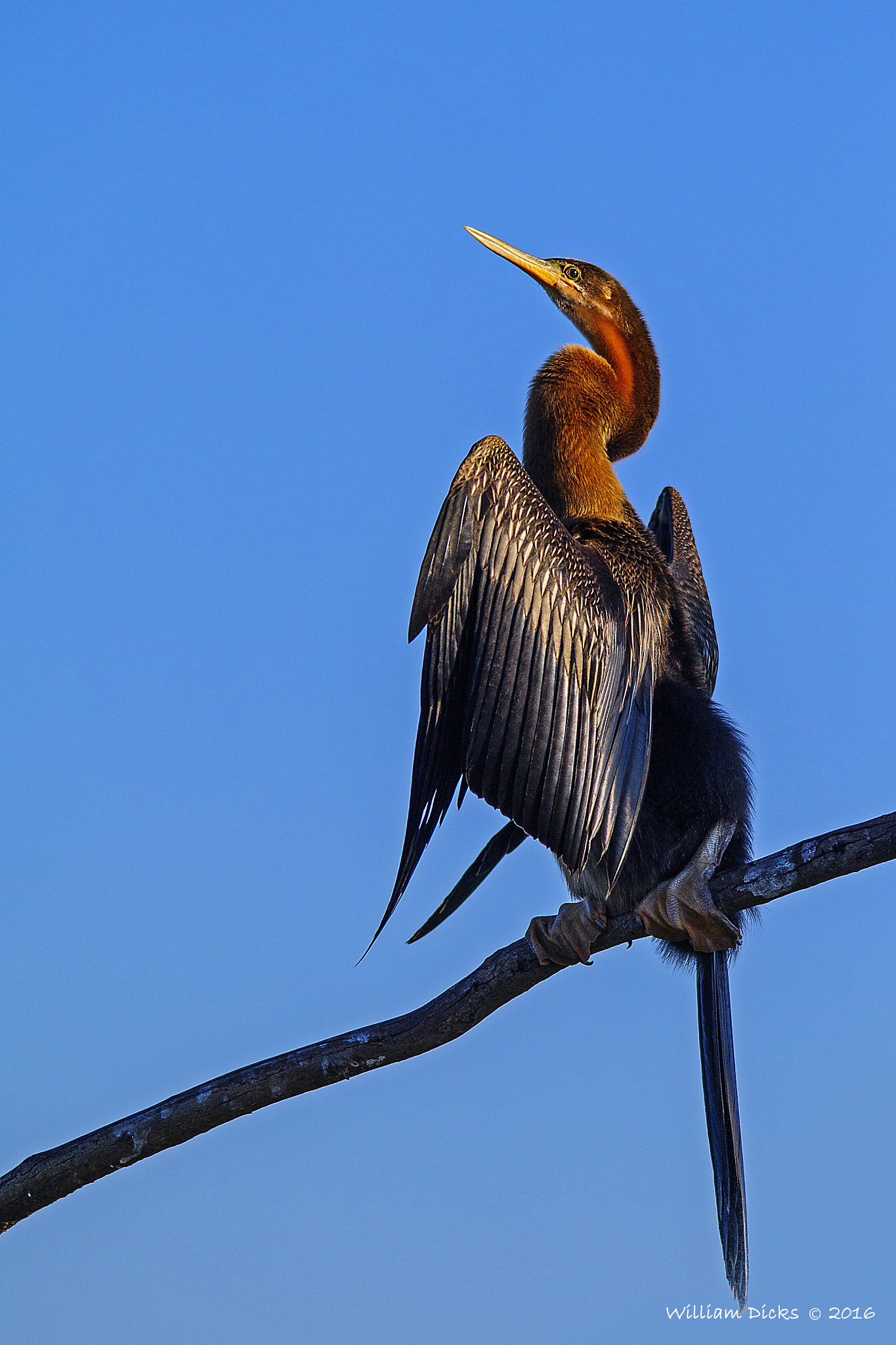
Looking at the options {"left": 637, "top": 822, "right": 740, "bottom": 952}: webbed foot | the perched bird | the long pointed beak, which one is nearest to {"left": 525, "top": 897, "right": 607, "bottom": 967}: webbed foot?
the perched bird

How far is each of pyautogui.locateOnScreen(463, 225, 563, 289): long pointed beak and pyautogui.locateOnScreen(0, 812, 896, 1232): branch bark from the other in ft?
8.64

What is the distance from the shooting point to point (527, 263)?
507cm

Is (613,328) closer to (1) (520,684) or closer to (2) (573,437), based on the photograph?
(2) (573,437)

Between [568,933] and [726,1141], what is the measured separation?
2.52 ft

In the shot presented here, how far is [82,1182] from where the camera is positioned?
339cm

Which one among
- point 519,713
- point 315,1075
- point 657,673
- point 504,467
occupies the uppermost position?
point 504,467

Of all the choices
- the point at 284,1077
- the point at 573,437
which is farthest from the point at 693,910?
the point at 573,437

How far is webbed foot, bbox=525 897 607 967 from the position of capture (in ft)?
11.1

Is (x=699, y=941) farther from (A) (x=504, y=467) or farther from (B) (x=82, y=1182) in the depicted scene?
(B) (x=82, y=1182)

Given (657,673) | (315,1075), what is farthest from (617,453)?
(315,1075)

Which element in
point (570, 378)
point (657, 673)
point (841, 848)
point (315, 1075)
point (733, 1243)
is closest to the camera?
point (841, 848)

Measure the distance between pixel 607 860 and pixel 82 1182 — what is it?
5.44 ft

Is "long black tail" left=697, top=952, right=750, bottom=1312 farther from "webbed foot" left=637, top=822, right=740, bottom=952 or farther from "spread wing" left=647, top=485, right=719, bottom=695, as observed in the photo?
"spread wing" left=647, top=485, right=719, bottom=695

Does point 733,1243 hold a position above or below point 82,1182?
below
